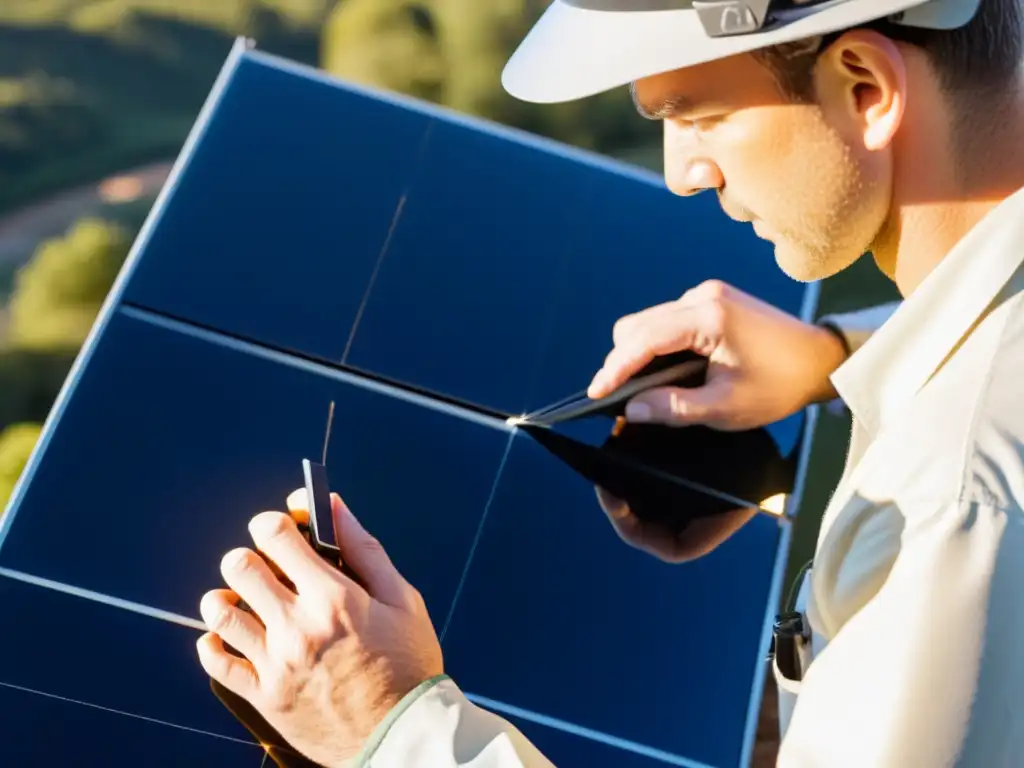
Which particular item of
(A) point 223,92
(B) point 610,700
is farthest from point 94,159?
(B) point 610,700

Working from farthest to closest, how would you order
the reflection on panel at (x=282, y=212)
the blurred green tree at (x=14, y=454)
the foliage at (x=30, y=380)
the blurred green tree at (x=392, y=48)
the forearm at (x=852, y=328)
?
1. the blurred green tree at (x=392, y=48)
2. the foliage at (x=30, y=380)
3. the blurred green tree at (x=14, y=454)
4. the forearm at (x=852, y=328)
5. the reflection on panel at (x=282, y=212)

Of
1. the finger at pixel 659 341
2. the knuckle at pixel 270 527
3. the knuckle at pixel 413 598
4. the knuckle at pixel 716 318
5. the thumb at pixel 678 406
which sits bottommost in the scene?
the knuckle at pixel 413 598

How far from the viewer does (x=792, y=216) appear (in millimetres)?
1479

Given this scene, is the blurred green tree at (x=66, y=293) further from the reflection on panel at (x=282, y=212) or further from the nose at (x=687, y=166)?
the nose at (x=687, y=166)

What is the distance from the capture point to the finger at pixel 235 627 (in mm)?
1371

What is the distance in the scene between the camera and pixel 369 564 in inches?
56.7

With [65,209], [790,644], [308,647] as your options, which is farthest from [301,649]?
[65,209]

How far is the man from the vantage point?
1118 millimetres

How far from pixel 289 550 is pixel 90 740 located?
0.34m

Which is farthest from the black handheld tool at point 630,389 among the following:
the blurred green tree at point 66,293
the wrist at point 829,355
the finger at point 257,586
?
the blurred green tree at point 66,293

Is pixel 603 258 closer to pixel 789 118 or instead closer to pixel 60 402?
pixel 789 118

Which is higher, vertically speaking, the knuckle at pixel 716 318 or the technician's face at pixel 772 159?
the technician's face at pixel 772 159

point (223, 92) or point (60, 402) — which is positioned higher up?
point (223, 92)

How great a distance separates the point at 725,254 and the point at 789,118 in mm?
808
